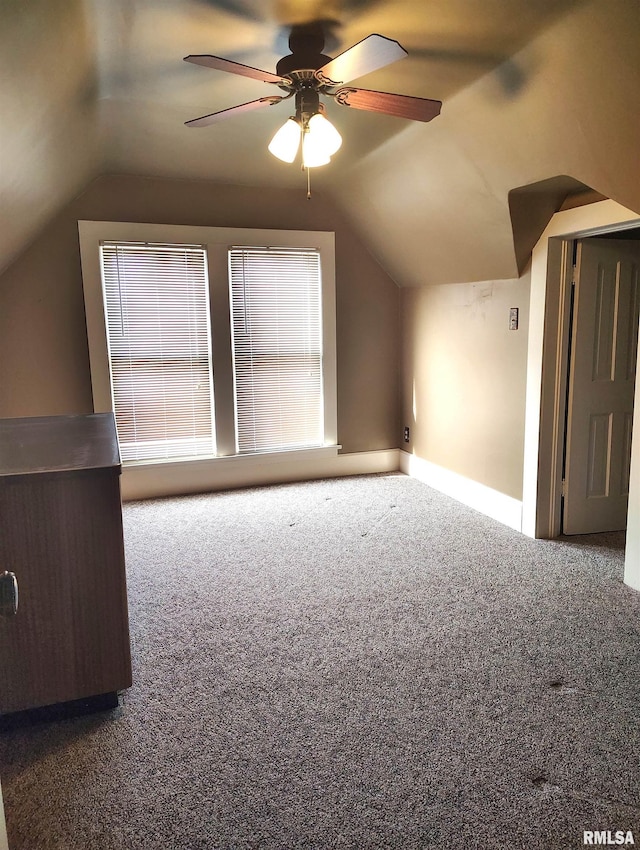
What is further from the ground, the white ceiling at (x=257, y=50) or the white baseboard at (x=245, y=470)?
the white ceiling at (x=257, y=50)

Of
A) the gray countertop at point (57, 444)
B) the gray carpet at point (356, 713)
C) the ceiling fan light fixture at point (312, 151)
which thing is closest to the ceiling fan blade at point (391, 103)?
the ceiling fan light fixture at point (312, 151)

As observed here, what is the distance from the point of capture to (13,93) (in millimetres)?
2041

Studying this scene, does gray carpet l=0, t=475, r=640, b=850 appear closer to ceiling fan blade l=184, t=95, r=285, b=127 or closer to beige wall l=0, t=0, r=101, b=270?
beige wall l=0, t=0, r=101, b=270

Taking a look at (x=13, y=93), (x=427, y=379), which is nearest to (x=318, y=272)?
(x=427, y=379)

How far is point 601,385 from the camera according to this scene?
11.6 ft

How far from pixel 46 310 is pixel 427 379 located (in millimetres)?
2981

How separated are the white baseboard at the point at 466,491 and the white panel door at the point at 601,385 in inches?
13.5

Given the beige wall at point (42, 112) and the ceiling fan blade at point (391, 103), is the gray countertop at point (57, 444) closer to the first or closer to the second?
the beige wall at point (42, 112)

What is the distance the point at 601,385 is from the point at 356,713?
2588 mm

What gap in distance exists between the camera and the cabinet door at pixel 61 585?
1839mm

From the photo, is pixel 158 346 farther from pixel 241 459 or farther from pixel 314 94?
pixel 314 94

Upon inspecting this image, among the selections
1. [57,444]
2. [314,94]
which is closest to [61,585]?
[57,444]

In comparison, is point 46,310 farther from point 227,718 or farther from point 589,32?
point 589,32

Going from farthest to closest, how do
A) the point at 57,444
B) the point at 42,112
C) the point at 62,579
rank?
the point at 42,112
the point at 57,444
the point at 62,579
